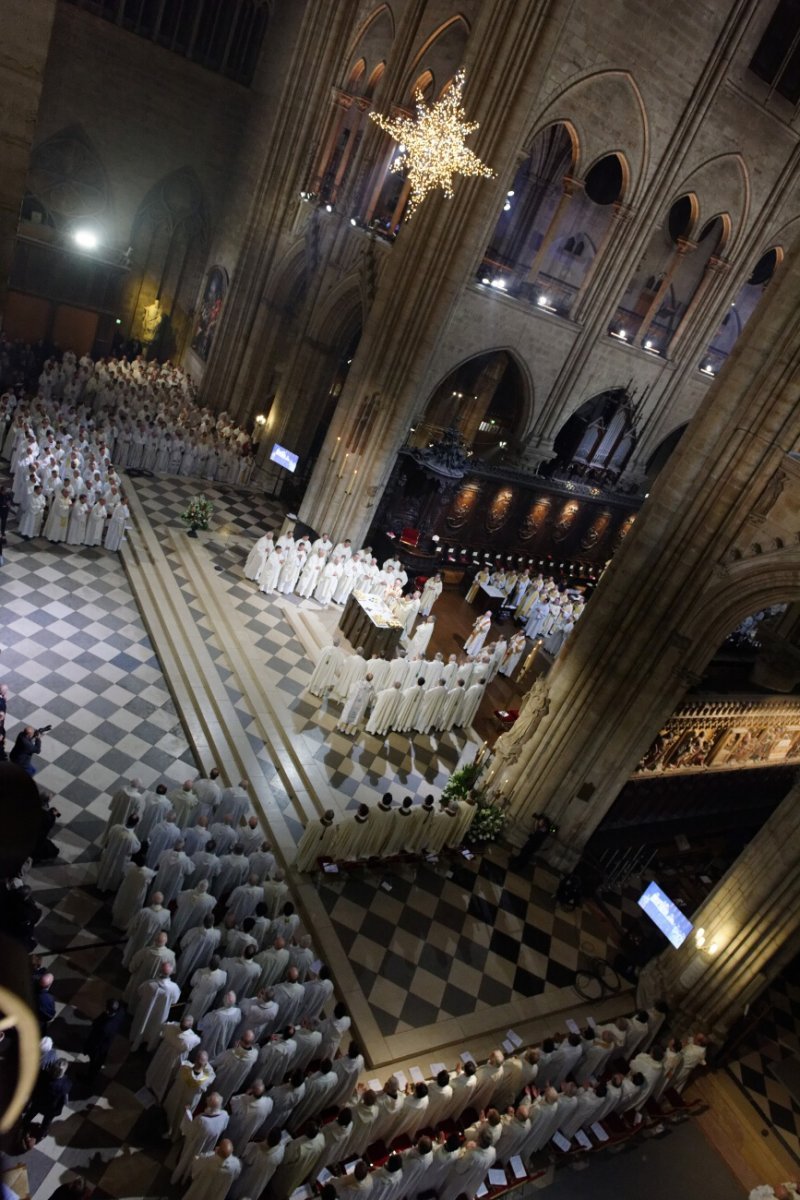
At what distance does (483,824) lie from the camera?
1170cm

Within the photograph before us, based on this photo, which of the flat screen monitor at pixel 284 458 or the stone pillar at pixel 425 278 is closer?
the stone pillar at pixel 425 278

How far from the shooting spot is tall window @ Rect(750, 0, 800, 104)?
1934cm

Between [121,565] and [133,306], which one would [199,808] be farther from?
[133,306]

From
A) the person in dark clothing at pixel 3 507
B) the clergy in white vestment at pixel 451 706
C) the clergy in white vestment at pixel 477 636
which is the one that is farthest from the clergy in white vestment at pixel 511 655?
the person in dark clothing at pixel 3 507

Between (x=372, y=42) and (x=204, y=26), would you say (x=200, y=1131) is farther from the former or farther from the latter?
(x=204, y=26)

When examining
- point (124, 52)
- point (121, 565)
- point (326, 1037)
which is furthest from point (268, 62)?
point (326, 1037)

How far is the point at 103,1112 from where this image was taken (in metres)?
6.67

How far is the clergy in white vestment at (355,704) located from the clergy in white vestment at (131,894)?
16.6 ft

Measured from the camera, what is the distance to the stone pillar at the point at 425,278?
52.4 feet

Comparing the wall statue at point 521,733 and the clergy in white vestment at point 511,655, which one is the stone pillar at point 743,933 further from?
the clergy in white vestment at point 511,655

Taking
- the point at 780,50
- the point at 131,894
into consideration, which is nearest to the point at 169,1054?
the point at 131,894

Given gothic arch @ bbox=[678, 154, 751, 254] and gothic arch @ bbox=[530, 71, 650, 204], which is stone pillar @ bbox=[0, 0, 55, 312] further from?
gothic arch @ bbox=[678, 154, 751, 254]

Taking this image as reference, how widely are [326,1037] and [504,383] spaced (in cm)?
2261

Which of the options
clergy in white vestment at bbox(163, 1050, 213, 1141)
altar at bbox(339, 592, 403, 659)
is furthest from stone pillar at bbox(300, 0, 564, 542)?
clergy in white vestment at bbox(163, 1050, 213, 1141)
